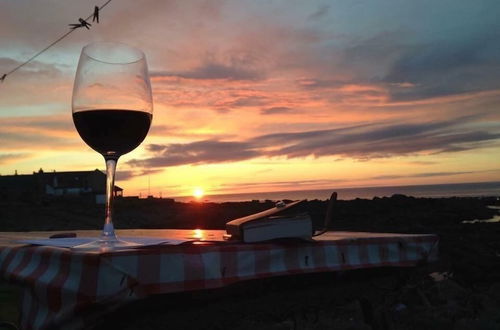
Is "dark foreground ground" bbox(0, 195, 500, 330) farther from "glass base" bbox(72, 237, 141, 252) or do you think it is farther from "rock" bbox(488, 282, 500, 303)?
"glass base" bbox(72, 237, 141, 252)

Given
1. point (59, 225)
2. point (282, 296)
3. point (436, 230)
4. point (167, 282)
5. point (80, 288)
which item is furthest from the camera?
point (59, 225)

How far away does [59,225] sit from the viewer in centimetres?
2417

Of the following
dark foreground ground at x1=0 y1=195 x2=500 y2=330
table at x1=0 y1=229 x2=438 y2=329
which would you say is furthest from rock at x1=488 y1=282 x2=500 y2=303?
table at x1=0 y1=229 x2=438 y2=329

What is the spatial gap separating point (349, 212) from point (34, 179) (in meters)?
52.7

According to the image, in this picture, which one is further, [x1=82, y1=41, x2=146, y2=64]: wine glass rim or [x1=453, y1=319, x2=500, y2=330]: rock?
[x1=453, y1=319, x2=500, y2=330]: rock

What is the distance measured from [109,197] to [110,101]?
0.87 feet

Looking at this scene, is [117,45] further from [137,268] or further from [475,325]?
[475,325]

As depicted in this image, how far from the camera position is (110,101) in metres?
1.26

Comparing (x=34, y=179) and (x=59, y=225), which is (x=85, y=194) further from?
(x=59, y=225)

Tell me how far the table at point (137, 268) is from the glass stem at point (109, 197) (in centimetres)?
17

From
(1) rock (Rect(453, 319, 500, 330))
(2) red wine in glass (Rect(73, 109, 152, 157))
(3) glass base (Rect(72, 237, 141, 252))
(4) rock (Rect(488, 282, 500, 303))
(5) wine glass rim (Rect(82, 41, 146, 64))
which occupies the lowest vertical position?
(1) rock (Rect(453, 319, 500, 330))

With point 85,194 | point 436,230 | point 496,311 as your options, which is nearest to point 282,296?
point 496,311

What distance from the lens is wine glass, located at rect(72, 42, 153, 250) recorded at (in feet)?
4.11

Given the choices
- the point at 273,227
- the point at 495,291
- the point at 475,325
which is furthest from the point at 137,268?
the point at 495,291
